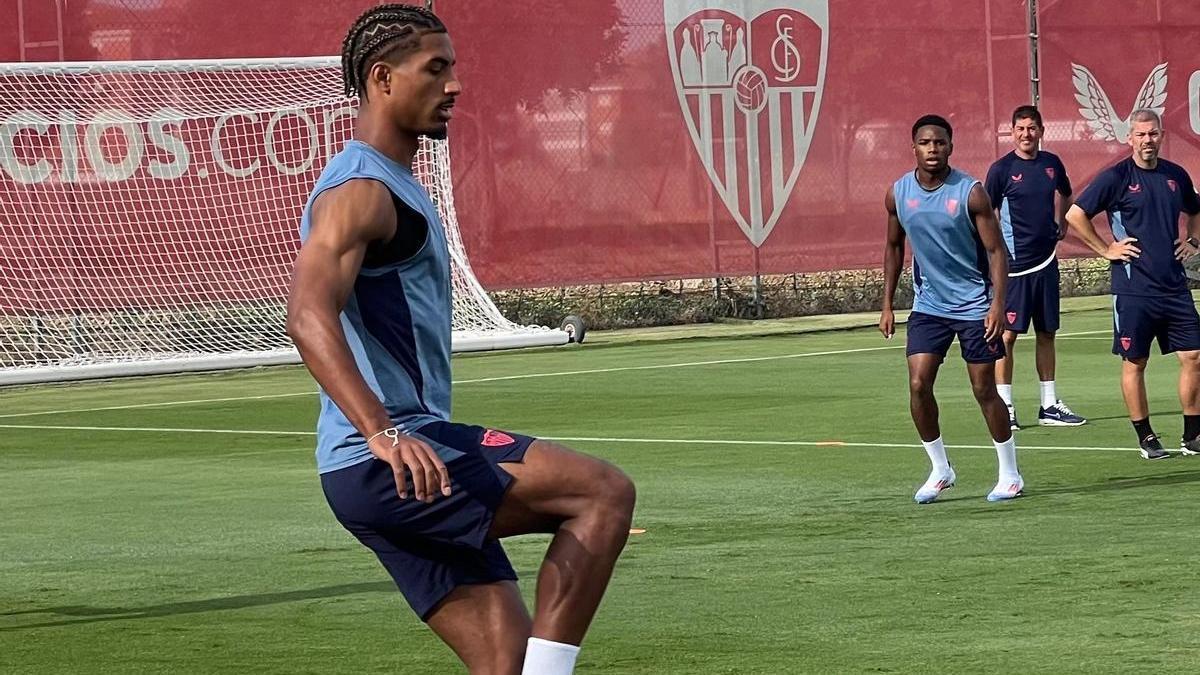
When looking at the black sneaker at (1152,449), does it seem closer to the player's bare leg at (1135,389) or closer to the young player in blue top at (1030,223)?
the player's bare leg at (1135,389)

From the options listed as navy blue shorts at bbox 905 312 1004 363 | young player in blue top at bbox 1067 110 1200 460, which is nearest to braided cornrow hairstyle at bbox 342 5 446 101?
navy blue shorts at bbox 905 312 1004 363

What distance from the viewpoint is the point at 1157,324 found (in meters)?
13.4

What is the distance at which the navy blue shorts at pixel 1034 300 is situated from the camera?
1609 centimetres

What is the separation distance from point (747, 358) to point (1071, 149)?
807 centimetres

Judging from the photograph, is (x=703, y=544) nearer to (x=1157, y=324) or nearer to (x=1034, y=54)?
(x=1157, y=324)

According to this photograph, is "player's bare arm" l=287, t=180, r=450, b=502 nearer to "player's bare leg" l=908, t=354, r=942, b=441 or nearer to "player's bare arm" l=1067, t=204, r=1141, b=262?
"player's bare leg" l=908, t=354, r=942, b=441

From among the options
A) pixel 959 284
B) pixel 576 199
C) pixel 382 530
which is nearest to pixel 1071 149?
pixel 576 199

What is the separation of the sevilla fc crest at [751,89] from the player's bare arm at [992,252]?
13.7 m

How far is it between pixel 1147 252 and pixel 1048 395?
2083 mm

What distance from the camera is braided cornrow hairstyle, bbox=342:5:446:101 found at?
5.34 meters

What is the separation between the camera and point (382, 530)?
5.24m

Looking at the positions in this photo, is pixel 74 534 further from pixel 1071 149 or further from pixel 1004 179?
pixel 1071 149

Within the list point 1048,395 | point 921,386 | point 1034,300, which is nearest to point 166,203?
point 1034,300

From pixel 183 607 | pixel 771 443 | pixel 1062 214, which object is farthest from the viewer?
pixel 1062 214
